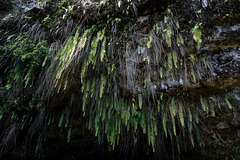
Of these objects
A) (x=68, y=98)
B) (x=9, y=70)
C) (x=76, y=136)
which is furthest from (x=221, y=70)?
(x=9, y=70)

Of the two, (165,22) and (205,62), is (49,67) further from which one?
(205,62)

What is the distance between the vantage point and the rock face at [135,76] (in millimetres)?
2449

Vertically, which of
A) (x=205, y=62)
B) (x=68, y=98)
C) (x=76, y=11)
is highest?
(x=76, y=11)

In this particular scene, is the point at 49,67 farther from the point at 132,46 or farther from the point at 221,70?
the point at 221,70

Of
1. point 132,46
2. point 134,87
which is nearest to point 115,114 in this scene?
point 134,87

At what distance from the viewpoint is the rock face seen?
2.45m

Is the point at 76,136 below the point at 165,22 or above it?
below

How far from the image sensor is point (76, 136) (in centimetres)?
380

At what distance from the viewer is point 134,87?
2844mm

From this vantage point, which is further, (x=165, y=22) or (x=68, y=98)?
(x=68, y=98)

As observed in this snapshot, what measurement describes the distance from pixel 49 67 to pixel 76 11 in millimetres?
1452

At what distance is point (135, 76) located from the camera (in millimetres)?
2875

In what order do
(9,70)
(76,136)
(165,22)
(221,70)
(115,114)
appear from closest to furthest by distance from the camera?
(221,70) → (165,22) → (115,114) → (9,70) → (76,136)

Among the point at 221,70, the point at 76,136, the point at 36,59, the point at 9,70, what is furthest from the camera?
A: the point at 76,136
